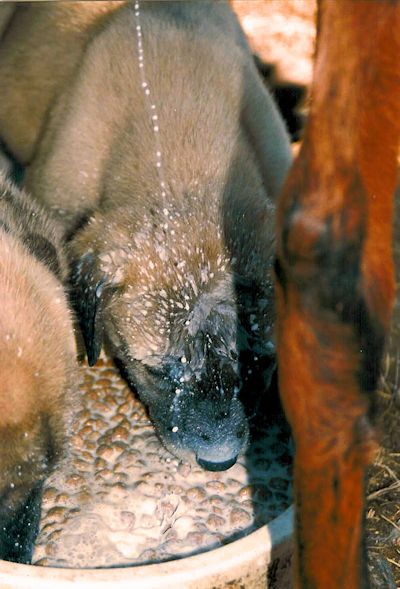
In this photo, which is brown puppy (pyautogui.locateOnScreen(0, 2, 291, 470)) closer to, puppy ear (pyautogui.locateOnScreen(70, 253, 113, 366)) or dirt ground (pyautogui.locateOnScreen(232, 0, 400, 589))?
puppy ear (pyautogui.locateOnScreen(70, 253, 113, 366))

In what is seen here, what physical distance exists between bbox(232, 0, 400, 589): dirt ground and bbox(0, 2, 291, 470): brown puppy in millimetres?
481

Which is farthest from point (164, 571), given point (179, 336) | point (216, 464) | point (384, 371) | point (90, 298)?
point (384, 371)

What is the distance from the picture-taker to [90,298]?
8.46 ft

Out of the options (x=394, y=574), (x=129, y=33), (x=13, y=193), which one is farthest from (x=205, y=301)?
(x=129, y=33)

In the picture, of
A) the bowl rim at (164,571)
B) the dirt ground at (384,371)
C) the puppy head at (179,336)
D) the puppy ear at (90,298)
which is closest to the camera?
the bowl rim at (164,571)

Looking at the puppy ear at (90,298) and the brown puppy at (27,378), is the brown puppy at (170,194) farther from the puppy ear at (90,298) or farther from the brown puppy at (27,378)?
the brown puppy at (27,378)

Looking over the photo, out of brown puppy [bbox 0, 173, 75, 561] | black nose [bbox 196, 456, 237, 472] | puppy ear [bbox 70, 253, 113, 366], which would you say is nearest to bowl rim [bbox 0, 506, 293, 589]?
brown puppy [bbox 0, 173, 75, 561]

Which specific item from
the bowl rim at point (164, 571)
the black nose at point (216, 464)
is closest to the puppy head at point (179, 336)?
the black nose at point (216, 464)

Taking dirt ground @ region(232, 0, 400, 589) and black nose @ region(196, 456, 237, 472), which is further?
dirt ground @ region(232, 0, 400, 589)

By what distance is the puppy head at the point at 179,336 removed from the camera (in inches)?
94.3

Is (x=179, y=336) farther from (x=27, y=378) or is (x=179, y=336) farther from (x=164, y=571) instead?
(x=164, y=571)

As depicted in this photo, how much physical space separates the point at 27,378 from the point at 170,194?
2.69ft

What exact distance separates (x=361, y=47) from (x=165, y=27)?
2233 millimetres

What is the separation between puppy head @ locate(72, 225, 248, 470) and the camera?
94.3 inches
